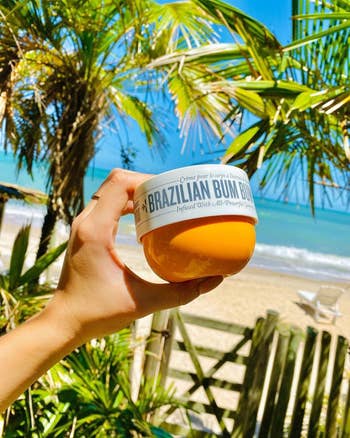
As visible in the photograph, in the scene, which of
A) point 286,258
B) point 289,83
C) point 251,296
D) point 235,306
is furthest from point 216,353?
point 286,258

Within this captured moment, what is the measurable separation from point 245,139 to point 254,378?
162 centimetres

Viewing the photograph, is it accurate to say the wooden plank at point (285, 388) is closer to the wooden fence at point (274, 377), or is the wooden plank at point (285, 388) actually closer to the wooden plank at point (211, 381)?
the wooden fence at point (274, 377)

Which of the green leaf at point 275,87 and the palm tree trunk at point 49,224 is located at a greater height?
the green leaf at point 275,87

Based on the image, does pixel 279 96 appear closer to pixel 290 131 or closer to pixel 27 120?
pixel 290 131

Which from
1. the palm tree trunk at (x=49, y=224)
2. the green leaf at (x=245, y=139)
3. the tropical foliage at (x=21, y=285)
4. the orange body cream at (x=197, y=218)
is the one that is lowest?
the tropical foliage at (x=21, y=285)

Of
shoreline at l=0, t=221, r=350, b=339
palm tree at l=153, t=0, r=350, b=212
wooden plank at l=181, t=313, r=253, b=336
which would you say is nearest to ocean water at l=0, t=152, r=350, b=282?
shoreline at l=0, t=221, r=350, b=339

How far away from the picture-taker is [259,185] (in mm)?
2299

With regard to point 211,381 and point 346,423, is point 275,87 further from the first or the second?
point 211,381

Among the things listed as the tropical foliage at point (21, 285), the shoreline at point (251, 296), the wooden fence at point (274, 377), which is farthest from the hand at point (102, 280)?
the shoreline at point (251, 296)

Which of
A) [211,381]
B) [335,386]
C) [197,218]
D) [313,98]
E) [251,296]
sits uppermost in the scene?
[313,98]

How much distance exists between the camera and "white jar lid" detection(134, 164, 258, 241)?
64 cm

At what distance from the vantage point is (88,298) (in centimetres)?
69

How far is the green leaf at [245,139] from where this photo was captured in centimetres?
147

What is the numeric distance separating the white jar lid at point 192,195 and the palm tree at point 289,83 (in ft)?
2.57
